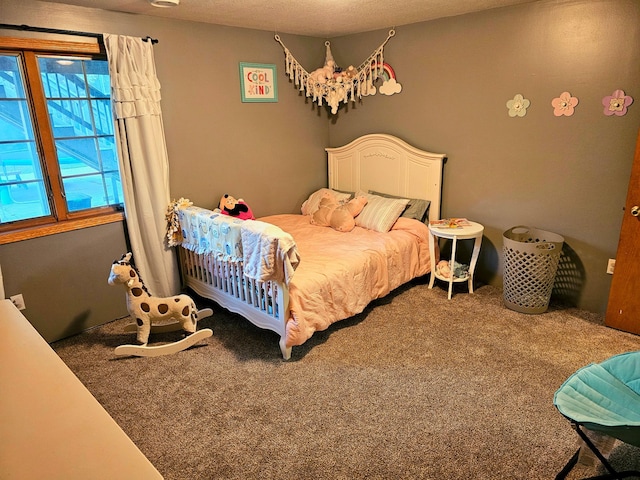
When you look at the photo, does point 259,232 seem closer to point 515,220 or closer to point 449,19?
point 515,220

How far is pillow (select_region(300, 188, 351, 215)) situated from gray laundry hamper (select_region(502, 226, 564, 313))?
1.53 m

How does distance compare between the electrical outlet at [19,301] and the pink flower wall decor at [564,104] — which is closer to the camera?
the electrical outlet at [19,301]

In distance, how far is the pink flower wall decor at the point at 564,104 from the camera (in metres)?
2.80

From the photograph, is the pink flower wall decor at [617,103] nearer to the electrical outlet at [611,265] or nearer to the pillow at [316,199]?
the electrical outlet at [611,265]

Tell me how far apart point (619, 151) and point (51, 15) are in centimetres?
360

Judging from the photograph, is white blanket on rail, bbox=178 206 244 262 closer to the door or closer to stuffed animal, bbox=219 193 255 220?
stuffed animal, bbox=219 193 255 220

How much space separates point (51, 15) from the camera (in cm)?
252

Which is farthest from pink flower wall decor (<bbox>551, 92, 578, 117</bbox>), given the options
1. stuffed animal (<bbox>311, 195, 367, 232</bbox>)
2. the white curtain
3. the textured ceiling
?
the white curtain

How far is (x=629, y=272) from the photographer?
103 inches

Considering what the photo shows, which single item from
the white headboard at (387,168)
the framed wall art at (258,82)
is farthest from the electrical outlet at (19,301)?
the white headboard at (387,168)

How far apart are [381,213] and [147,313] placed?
77.0 inches

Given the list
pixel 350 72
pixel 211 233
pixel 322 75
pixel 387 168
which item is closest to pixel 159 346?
pixel 211 233

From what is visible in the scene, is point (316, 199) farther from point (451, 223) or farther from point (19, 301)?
point (19, 301)

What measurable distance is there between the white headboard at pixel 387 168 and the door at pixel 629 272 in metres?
1.34
